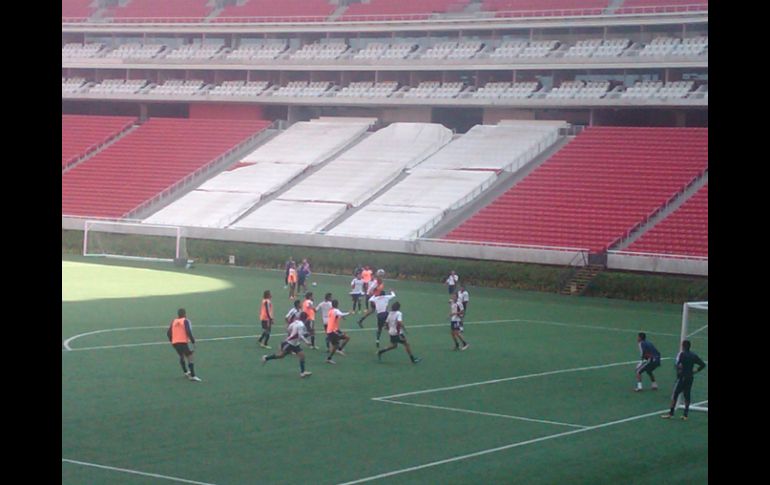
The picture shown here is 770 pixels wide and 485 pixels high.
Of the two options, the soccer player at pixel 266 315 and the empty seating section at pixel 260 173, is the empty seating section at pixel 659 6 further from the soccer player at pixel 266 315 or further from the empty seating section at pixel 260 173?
the soccer player at pixel 266 315

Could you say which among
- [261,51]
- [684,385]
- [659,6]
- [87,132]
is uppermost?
[659,6]

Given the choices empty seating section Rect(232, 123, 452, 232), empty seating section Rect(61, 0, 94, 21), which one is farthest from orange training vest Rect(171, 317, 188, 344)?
empty seating section Rect(61, 0, 94, 21)

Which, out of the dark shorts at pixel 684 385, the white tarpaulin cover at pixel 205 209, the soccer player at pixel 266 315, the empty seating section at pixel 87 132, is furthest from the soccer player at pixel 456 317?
the empty seating section at pixel 87 132

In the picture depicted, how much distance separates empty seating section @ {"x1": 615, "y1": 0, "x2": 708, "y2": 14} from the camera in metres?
54.5

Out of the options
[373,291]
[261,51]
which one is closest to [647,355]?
[373,291]

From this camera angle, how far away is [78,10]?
2992 inches

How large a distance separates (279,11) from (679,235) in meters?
34.0

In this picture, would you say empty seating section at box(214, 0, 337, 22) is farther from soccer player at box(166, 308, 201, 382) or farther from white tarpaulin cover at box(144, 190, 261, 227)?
soccer player at box(166, 308, 201, 382)

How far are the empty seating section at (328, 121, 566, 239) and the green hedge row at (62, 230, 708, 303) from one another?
212 centimetres

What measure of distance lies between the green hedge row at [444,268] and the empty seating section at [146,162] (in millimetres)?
4147

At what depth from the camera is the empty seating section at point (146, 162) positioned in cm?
5838

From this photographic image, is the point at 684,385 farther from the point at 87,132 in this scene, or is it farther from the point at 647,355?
the point at 87,132
